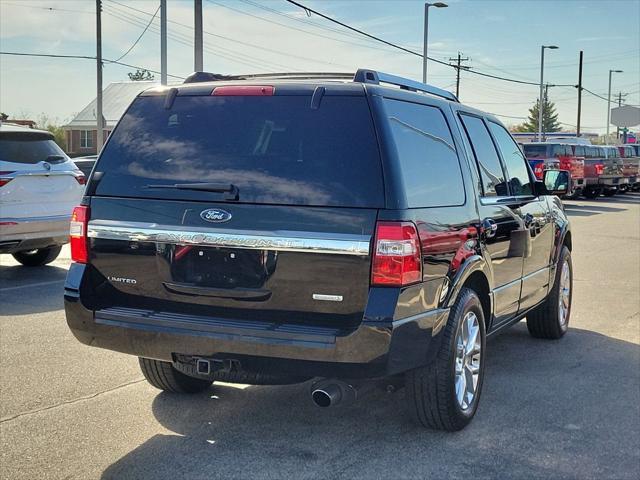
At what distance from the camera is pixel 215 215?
413 cm

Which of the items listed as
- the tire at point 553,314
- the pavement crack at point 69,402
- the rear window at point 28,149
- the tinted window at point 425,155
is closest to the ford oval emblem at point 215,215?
the tinted window at point 425,155

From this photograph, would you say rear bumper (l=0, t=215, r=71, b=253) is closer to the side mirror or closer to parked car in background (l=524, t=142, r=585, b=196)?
the side mirror

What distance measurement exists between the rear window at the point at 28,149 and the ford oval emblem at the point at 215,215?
6492 mm

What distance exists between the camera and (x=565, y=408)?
5.18 m

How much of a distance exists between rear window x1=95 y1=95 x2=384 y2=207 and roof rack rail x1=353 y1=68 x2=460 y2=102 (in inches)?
10.0

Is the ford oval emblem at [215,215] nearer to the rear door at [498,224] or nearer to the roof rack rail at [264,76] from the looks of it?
the roof rack rail at [264,76]

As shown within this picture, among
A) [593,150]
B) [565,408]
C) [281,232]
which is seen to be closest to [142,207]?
[281,232]

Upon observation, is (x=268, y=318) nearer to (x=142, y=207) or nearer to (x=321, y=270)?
(x=321, y=270)

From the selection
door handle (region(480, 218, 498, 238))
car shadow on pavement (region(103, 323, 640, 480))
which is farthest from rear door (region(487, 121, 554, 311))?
car shadow on pavement (region(103, 323, 640, 480))

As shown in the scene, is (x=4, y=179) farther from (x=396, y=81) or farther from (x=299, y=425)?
(x=396, y=81)

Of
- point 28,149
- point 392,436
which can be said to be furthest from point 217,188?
point 28,149

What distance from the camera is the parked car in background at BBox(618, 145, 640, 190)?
35.6m

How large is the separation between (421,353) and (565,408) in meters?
1.50

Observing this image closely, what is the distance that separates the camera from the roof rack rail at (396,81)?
437 centimetres
